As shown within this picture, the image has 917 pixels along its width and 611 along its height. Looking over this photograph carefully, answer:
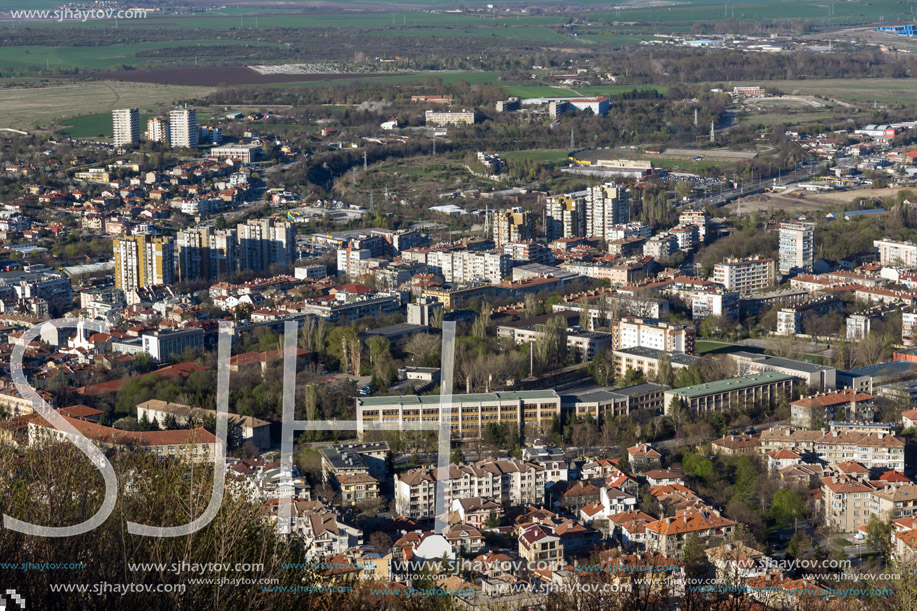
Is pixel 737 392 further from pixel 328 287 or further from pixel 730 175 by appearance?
pixel 730 175

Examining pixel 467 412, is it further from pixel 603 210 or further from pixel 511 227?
pixel 603 210

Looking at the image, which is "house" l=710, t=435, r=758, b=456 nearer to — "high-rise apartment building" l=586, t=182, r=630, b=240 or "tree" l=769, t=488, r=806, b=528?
"tree" l=769, t=488, r=806, b=528

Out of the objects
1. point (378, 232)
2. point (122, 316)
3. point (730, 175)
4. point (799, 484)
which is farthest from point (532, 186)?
point (799, 484)

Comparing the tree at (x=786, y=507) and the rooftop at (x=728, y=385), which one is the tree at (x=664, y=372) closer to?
the rooftop at (x=728, y=385)

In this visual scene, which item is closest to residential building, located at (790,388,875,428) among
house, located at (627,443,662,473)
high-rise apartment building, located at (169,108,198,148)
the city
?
the city

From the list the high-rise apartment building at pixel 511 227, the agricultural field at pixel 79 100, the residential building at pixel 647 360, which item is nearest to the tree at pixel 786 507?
the residential building at pixel 647 360

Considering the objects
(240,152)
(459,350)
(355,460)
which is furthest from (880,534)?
(240,152)
